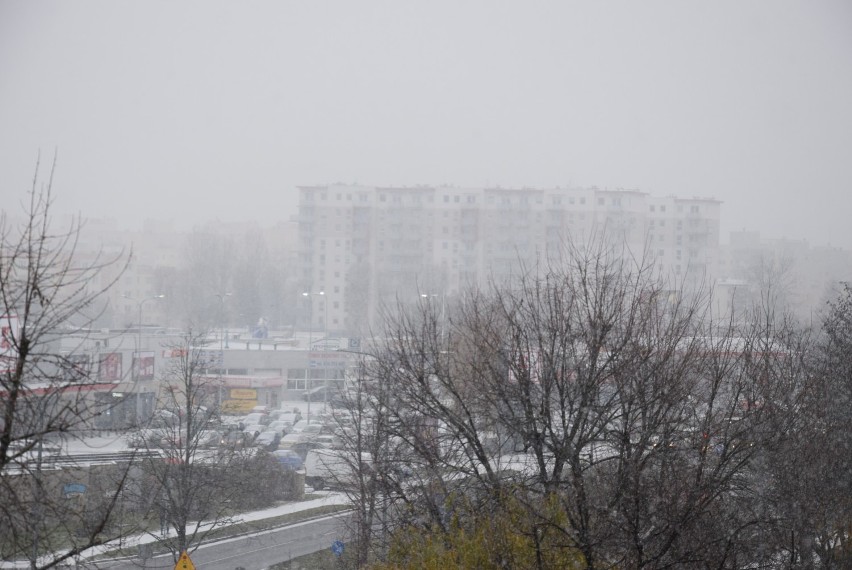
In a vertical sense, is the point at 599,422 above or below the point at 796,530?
above

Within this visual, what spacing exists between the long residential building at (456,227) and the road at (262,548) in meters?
58.3

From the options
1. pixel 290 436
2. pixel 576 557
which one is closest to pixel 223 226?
pixel 290 436


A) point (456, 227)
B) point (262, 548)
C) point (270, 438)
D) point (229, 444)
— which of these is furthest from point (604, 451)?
point (456, 227)

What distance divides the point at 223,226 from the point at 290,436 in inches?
5377

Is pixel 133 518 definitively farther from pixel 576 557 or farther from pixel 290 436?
Result: pixel 290 436

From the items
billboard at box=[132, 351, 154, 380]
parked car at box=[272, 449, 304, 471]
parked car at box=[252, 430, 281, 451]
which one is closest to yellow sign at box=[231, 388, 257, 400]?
billboard at box=[132, 351, 154, 380]

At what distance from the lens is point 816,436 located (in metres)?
9.80

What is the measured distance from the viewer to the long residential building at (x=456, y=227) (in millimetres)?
76562

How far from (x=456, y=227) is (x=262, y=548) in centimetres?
6468

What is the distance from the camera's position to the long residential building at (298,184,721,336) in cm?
7656

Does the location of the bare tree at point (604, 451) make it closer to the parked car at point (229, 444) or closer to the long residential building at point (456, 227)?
the parked car at point (229, 444)

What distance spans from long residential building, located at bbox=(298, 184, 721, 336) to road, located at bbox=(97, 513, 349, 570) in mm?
58263

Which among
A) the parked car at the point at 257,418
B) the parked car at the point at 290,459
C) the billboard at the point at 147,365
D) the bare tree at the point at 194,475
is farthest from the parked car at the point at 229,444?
the parked car at the point at 257,418

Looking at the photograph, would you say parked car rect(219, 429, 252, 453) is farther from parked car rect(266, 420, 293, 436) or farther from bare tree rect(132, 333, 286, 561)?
parked car rect(266, 420, 293, 436)
